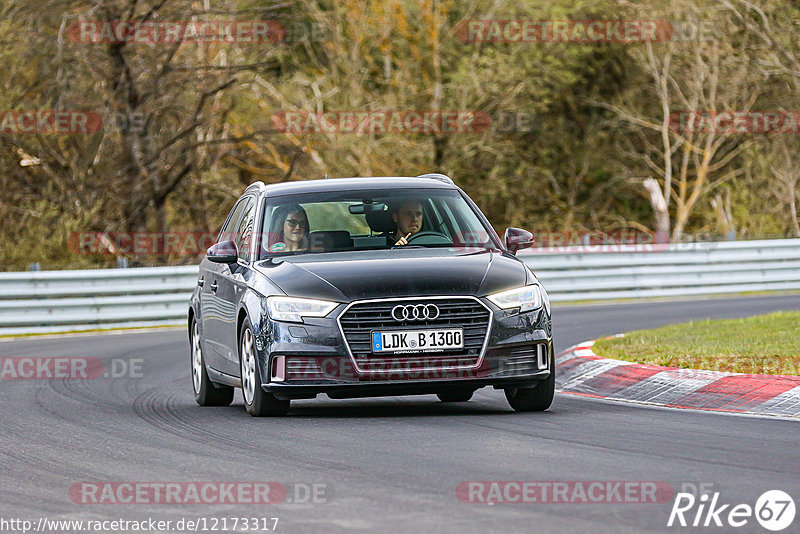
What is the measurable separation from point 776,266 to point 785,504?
21598 millimetres

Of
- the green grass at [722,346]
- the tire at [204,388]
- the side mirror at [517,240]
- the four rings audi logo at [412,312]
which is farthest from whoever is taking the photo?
the green grass at [722,346]

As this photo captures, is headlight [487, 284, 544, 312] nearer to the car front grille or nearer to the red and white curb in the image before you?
the car front grille

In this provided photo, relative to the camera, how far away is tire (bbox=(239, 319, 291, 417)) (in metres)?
10.4

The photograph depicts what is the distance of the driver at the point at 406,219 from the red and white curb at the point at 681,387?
2000 mm

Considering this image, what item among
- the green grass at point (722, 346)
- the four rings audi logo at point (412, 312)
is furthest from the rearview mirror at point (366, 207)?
the green grass at point (722, 346)

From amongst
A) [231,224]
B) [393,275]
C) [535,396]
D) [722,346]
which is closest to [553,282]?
[722,346]

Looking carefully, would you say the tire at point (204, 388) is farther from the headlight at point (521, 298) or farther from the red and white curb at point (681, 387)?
the headlight at point (521, 298)

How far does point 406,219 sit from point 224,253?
1342 mm

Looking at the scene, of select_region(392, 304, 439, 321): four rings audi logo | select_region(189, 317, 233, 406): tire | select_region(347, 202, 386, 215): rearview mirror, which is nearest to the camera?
select_region(392, 304, 439, 321): four rings audi logo

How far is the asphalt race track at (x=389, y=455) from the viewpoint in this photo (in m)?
6.53

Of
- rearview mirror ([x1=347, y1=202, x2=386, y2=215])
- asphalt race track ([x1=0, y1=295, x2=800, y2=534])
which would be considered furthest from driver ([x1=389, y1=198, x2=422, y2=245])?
asphalt race track ([x1=0, y1=295, x2=800, y2=534])

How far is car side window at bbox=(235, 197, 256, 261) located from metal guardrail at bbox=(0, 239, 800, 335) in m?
10.5

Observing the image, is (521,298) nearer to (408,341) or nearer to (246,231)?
(408,341)

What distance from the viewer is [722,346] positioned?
13930mm
